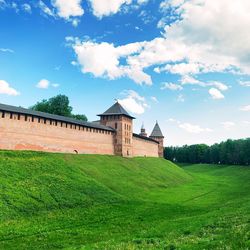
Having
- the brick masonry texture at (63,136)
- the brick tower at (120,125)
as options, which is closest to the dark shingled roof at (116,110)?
the brick tower at (120,125)

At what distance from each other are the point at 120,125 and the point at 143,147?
1439 cm

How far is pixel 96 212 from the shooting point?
23.2 m

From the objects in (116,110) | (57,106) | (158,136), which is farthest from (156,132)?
(116,110)

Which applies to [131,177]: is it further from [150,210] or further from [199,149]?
[199,149]

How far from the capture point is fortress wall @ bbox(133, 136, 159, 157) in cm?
6153

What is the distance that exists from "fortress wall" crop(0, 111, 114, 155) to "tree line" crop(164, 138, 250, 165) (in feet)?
202

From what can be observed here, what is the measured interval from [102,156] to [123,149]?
740cm

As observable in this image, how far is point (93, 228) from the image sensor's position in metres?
19.2

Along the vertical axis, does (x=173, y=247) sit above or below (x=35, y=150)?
below

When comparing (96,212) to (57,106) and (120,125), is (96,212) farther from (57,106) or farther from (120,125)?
(57,106)

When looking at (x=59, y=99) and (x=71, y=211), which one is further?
(x=59, y=99)

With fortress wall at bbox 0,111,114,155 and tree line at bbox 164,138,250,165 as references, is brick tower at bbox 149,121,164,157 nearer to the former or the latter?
tree line at bbox 164,138,250,165

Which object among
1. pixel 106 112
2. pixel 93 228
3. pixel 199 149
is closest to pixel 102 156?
pixel 106 112

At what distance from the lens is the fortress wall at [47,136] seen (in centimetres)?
3278
